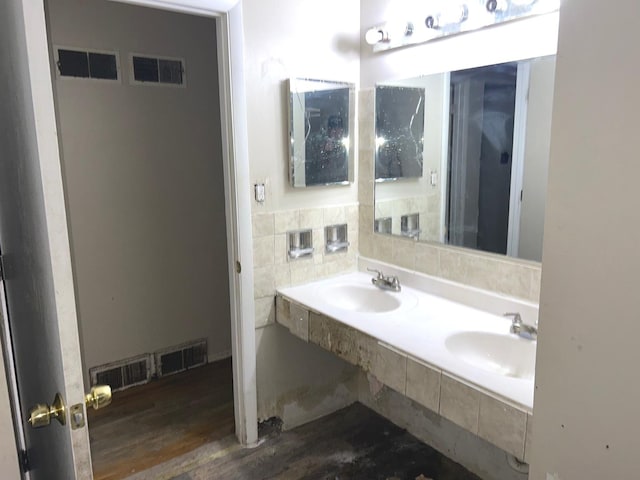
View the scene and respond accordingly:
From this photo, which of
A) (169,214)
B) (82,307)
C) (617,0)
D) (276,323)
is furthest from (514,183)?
(82,307)

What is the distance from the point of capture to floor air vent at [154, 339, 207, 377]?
3.10m

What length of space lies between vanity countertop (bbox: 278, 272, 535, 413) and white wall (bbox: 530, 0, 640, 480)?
29.9 inches

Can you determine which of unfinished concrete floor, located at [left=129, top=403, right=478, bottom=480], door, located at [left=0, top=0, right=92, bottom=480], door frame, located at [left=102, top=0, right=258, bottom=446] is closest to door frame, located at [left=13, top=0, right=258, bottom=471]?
door frame, located at [left=102, top=0, right=258, bottom=446]

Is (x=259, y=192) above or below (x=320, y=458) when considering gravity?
above

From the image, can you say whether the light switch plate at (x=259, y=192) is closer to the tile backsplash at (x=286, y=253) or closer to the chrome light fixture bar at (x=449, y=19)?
the tile backsplash at (x=286, y=253)

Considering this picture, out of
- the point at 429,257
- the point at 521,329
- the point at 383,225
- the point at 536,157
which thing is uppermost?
the point at 536,157

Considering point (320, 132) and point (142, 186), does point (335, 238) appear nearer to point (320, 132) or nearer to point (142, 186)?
point (320, 132)

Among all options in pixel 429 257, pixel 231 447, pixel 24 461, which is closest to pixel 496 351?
pixel 429 257

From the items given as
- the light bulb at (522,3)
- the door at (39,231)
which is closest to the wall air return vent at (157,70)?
the door at (39,231)

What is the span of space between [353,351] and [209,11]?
1478 millimetres

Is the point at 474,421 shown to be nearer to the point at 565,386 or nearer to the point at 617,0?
the point at 565,386

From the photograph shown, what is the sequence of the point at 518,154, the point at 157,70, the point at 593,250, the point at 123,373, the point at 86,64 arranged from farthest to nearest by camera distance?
the point at 123,373 < the point at 157,70 < the point at 86,64 < the point at 518,154 < the point at 593,250

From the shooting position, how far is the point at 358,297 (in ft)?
7.81

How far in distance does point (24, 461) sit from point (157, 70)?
2.27 metres
